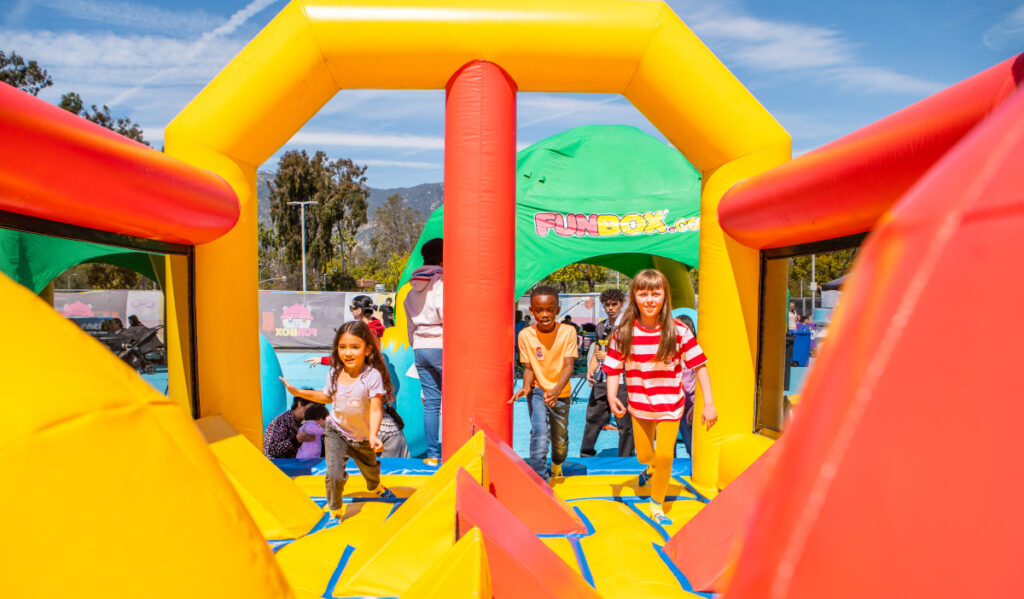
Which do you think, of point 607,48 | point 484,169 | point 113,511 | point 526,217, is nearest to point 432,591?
point 113,511

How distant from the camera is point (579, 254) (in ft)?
26.9

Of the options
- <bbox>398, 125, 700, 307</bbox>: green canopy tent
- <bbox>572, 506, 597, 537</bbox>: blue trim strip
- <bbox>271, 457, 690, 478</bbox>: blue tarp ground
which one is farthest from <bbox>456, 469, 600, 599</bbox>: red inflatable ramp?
<bbox>398, 125, 700, 307</bbox>: green canopy tent

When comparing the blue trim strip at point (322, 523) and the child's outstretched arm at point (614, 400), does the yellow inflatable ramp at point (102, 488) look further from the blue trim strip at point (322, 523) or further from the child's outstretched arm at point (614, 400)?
the child's outstretched arm at point (614, 400)

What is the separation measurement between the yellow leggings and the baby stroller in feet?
8.39

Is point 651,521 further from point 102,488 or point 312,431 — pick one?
point 102,488

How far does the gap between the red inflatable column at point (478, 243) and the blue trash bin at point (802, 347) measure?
656 cm

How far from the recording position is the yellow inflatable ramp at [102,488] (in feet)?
2.44

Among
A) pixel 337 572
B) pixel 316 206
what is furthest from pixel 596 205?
pixel 316 206

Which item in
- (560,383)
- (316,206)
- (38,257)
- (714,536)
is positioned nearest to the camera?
(714,536)

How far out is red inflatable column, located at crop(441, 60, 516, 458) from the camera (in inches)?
140

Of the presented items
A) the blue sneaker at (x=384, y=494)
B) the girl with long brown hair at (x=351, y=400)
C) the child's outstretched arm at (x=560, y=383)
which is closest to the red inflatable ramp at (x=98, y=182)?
the girl with long brown hair at (x=351, y=400)

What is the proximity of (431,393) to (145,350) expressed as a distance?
188 centimetres

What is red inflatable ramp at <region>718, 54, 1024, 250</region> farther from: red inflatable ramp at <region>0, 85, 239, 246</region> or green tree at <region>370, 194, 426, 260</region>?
green tree at <region>370, 194, 426, 260</region>

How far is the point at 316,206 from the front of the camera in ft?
126
